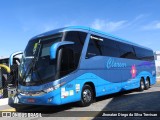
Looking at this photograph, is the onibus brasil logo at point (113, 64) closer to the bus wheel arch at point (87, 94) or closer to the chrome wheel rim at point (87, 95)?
the bus wheel arch at point (87, 94)

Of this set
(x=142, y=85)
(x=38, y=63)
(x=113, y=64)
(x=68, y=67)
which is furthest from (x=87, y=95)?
(x=142, y=85)

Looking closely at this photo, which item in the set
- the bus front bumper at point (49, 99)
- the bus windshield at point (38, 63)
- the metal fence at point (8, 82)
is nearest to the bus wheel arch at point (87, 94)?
the bus front bumper at point (49, 99)

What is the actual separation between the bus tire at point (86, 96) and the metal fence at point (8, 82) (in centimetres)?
396

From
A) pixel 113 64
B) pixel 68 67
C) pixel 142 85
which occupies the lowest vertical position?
pixel 142 85

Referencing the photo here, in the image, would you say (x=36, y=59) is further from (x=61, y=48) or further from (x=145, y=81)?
(x=145, y=81)

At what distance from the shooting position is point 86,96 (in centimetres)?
1262

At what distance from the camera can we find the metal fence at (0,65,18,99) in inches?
590

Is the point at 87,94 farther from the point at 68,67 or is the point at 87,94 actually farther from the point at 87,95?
the point at 68,67

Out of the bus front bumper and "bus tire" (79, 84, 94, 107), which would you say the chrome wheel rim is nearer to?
"bus tire" (79, 84, 94, 107)

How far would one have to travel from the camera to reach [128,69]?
18062 millimetres

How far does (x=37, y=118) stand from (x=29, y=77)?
194cm

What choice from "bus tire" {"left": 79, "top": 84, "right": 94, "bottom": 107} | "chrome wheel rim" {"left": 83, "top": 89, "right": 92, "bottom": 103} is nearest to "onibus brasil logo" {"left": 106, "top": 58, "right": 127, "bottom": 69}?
"bus tire" {"left": 79, "top": 84, "right": 94, "bottom": 107}

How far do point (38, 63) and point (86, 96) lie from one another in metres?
2.74

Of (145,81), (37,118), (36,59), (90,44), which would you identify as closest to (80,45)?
(90,44)
